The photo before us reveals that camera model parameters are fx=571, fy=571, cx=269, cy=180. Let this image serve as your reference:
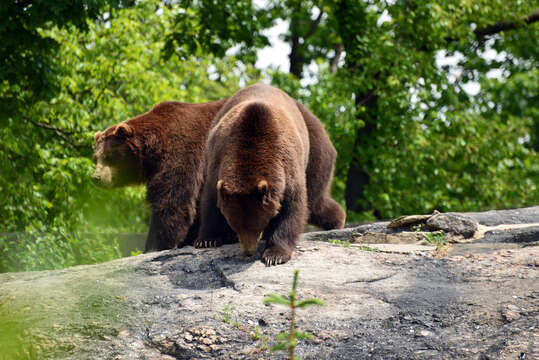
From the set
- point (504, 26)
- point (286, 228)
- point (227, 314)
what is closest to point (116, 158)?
point (286, 228)

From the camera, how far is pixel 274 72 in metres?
14.3

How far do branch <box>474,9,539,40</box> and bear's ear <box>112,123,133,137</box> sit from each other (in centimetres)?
1208

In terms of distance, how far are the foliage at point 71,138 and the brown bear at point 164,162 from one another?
408mm

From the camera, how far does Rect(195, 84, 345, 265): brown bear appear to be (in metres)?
5.12

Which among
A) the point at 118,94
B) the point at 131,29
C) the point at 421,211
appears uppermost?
the point at 131,29

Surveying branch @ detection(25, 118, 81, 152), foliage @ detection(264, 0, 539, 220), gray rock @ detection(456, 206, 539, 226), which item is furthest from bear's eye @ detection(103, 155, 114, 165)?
foliage @ detection(264, 0, 539, 220)

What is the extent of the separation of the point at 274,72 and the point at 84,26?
7.25 meters

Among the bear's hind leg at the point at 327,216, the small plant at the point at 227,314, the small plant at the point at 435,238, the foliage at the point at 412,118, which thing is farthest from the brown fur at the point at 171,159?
the foliage at the point at 412,118

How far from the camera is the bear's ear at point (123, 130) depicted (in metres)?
6.99

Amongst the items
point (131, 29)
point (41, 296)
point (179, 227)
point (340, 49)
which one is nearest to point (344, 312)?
point (41, 296)

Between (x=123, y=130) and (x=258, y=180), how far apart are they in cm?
262

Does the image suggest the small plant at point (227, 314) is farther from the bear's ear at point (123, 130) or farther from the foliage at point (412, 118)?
the foliage at point (412, 118)

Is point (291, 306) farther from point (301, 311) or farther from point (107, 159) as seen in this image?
point (107, 159)

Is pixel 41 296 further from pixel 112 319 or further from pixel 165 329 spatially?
pixel 165 329
